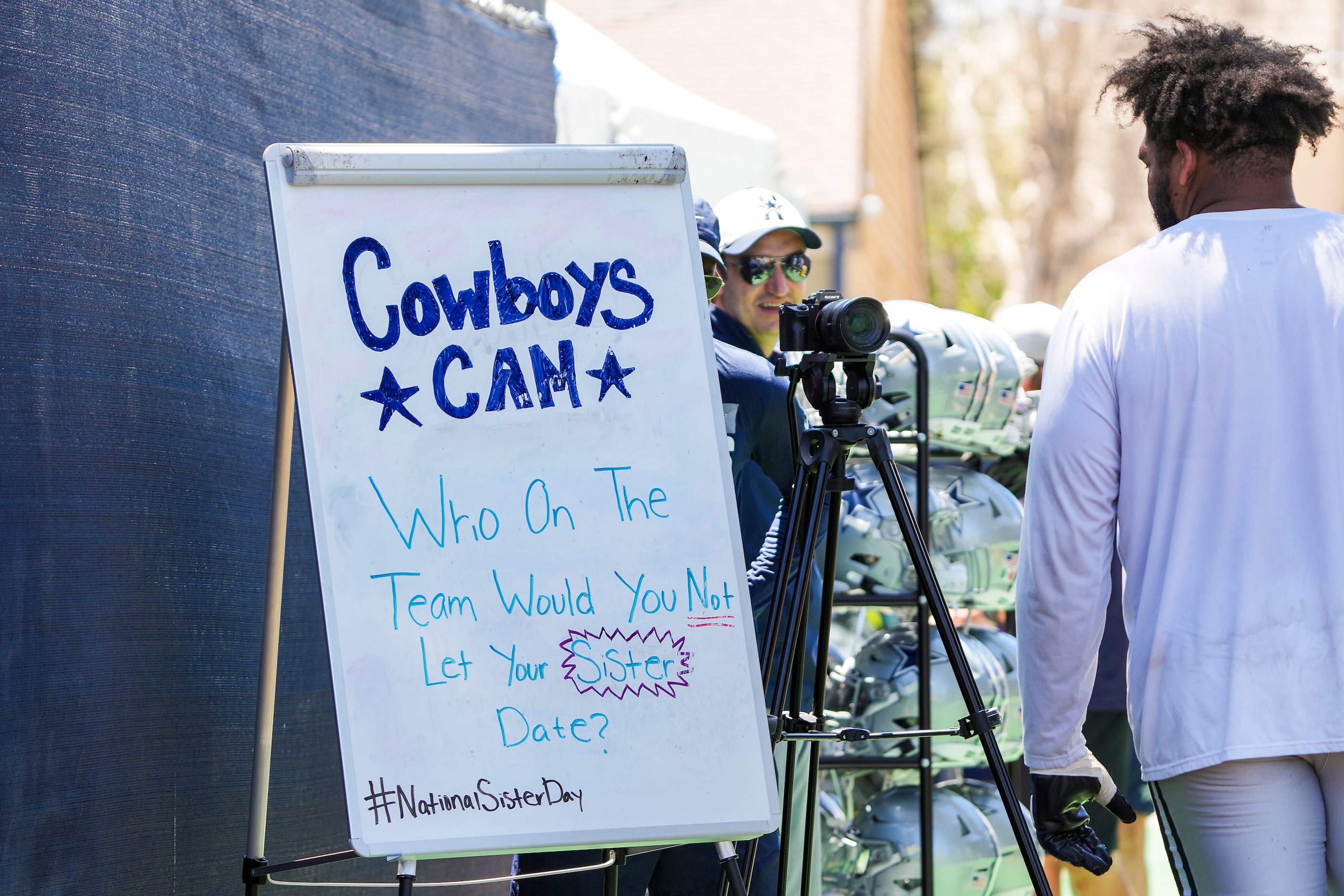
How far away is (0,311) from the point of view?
2.22 meters

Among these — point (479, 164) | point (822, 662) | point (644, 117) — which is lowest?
point (822, 662)

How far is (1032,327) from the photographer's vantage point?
15.5ft

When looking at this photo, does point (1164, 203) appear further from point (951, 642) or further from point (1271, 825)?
point (1271, 825)

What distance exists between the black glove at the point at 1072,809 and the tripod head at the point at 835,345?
0.73 meters

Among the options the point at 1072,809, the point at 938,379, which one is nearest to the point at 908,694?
the point at 938,379

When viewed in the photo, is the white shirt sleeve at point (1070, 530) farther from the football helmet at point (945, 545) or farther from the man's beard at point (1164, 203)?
the football helmet at point (945, 545)

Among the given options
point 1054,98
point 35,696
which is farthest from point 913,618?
point 1054,98

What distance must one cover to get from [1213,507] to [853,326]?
718mm

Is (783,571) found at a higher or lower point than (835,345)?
lower

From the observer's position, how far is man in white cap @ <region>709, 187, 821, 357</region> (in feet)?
11.2

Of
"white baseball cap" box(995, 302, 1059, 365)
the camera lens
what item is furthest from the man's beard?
"white baseball cap" box(995, 302, 1059, 365)

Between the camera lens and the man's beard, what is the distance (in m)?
0.49

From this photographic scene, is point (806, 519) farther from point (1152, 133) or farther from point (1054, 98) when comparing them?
point (1054, 98)

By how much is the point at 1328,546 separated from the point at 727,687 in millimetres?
955
